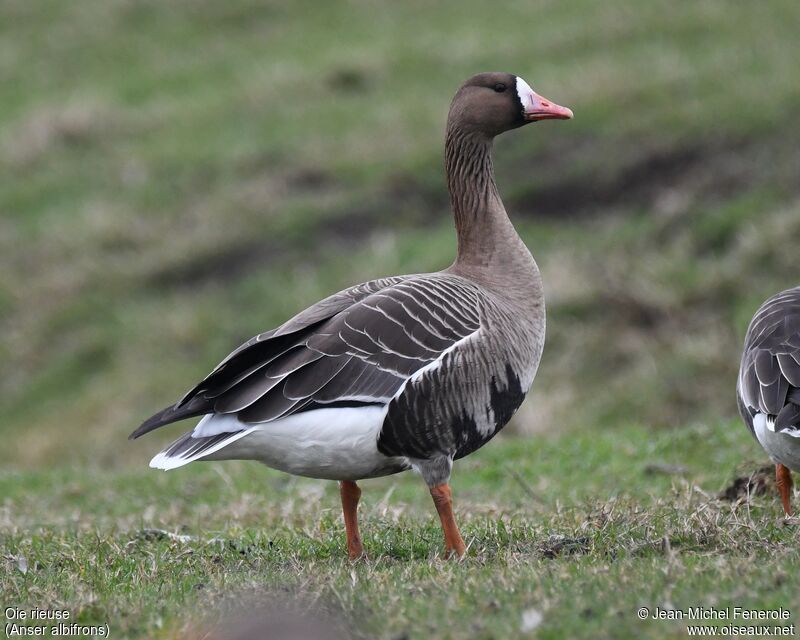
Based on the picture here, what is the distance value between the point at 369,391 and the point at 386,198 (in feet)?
34.9

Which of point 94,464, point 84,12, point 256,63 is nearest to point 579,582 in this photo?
point 94,464

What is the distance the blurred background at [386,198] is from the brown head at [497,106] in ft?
17.4

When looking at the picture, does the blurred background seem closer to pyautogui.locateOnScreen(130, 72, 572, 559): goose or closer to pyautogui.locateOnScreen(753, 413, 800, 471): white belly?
pyautogui.locateOnScreen(753, 413, 800, 471): white belly

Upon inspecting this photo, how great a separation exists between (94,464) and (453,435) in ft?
27.5

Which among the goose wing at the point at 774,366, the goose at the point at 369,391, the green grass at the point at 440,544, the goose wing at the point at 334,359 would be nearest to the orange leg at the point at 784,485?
the green grass at the point at 440,544

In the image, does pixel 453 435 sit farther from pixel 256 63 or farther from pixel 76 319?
pixel 256 63

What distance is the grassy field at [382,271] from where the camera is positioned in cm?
529

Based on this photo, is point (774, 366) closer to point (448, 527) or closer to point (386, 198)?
point (448, 527)

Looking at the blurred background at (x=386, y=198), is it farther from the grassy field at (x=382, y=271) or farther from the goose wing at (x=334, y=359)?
the goose wing at (x=334, y=359)

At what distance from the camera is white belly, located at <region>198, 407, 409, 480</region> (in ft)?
18.4

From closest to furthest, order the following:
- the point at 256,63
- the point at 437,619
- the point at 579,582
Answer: the point at 437,619 < the point at 579,582 < the point at 256,63

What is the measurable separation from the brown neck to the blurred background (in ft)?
17.3

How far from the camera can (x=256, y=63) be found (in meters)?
21.4

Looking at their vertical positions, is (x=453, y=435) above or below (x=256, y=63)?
below
